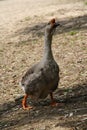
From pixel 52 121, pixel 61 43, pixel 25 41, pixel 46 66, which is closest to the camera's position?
pixel 52 121

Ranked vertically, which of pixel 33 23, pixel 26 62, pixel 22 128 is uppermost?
pixel 33 23

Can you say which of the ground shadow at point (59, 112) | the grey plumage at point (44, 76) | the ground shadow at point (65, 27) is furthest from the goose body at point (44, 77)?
the ground shadow at point (65, 27)

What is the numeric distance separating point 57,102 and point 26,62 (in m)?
4.45

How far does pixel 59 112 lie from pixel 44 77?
689mm

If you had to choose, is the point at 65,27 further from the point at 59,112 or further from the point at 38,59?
the point at 59,112

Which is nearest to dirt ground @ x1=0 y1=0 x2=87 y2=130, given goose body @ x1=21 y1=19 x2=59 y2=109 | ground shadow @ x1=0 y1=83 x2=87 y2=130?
ground shadow @ x1=0 y1=83 x2=87 y2=130

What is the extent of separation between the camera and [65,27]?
57.6ft

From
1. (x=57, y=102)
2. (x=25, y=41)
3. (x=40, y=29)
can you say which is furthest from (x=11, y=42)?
(x=57, y=102)

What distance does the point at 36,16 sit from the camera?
2133 centimetres

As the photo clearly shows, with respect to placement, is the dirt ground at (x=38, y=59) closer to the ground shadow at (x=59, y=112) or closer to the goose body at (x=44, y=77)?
the ground shadow at (x=59, y=112)

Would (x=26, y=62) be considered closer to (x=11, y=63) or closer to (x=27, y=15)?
(x=11, y=63)

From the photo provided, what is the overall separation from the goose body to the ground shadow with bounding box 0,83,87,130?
15.3 inches

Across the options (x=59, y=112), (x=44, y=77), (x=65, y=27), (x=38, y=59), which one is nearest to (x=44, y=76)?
(x=44, y=77)

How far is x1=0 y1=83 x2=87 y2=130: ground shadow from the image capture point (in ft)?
23.1
